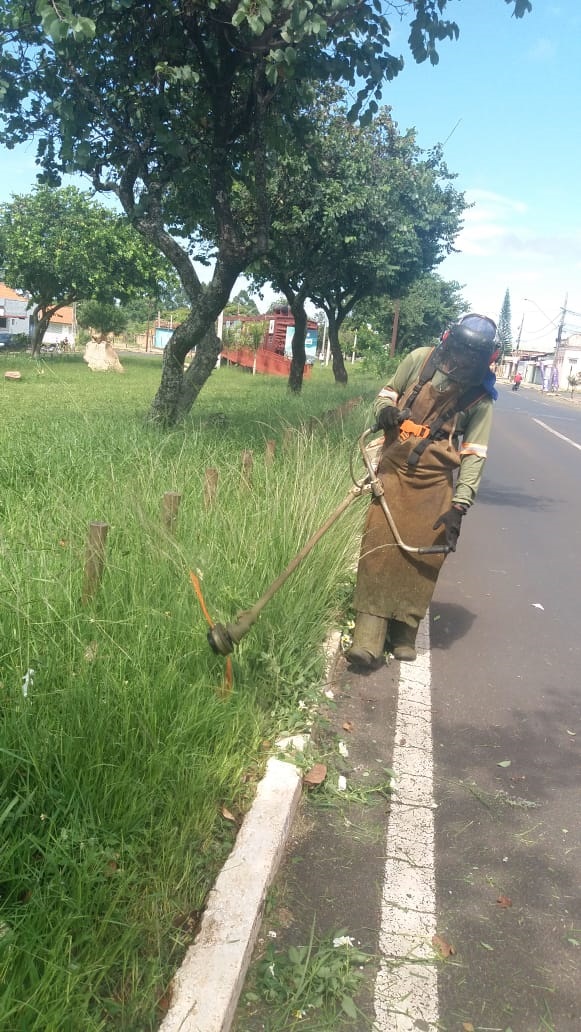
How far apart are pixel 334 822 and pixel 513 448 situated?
15.8m

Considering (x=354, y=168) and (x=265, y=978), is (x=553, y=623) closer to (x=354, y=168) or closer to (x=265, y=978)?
(x=265, y=978)

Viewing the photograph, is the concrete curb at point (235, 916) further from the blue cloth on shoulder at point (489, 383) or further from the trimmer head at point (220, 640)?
the blue cloth on shoulder at point (489, 383)

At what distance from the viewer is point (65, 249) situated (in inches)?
1324

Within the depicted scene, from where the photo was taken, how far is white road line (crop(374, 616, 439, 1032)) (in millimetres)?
2336

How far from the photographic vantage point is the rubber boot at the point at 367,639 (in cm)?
454

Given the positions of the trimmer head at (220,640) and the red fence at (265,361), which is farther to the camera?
the red fence at (265,361)

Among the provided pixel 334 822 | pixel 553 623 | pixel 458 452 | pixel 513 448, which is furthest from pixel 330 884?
pixel 513 448

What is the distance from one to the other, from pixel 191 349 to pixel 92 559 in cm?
607

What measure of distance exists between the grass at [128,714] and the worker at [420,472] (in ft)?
1.17

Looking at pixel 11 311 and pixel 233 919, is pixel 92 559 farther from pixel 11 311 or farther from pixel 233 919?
pixel 11 311

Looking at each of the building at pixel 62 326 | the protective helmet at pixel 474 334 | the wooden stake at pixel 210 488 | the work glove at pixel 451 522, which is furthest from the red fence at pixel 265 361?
the building at pixel 62 326

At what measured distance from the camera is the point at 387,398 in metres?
4.54

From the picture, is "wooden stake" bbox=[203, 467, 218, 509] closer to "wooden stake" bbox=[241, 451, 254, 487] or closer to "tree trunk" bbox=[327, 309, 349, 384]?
"wooden stake" bbox=[241, 451, 254, 487]

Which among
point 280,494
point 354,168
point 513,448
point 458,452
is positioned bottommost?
point 513,448
